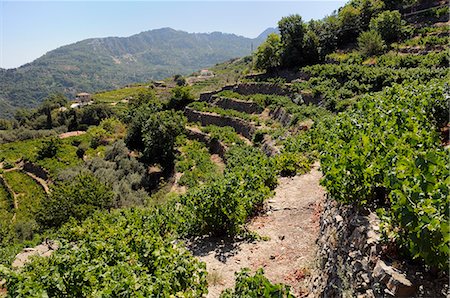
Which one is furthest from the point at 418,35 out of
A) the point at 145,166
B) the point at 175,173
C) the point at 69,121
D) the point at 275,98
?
the point at 69,121

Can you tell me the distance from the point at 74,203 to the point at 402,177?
18.6 metres

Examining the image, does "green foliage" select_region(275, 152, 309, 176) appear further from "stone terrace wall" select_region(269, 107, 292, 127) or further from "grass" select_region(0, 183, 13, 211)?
"grass" select_region(0, 183, 13, 211)

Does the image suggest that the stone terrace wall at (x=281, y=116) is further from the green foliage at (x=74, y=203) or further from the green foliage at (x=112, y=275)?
the green foliage at (x=112, y=275)

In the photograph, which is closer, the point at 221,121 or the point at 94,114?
the point at 221,121

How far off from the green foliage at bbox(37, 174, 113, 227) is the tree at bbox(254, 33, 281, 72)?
29.8 meters

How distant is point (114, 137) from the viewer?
43875mm

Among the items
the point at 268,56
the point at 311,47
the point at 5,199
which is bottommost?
the point at 5,199

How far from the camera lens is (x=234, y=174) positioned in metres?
11.1

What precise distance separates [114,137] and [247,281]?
42133 mm

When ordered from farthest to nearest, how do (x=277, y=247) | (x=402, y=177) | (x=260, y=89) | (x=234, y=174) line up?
(x=260, y=89)
(x=234, y=174)
(x=277, y=247)
(x=402, y=177)

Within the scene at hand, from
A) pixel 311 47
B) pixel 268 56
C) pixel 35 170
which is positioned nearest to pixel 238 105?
pixel 268 56

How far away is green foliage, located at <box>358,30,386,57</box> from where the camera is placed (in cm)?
3425

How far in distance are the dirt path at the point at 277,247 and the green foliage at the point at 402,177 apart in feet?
7.04

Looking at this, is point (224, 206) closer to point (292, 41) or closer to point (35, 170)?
point (292, 41)
